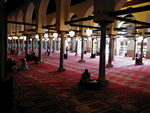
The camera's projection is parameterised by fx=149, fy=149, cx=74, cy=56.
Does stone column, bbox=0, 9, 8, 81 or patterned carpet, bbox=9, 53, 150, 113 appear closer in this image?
stone column, bbox=0, 9, 8, 81

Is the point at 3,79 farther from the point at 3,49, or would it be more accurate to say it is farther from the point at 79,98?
the point at 79,98

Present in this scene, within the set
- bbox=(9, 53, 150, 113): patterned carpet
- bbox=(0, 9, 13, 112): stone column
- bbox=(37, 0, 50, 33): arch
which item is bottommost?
bbox=(9, 53, 150, 113): patterned carpet

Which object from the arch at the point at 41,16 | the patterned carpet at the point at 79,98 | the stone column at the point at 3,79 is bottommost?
the patterned carpet at the point at 79,98

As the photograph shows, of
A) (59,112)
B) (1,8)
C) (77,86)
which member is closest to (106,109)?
(59,112)

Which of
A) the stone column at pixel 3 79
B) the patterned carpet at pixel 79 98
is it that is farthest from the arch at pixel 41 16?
the stone column at pixel 3 79

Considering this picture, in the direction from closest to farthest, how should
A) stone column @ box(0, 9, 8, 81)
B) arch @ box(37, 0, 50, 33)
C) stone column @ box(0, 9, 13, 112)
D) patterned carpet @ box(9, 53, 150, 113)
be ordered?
1. stone column @ box(0, 9, 13, 112)
2. stone column @ box(0, 9, 8, 81)
3. patterned carpet @ box(9, 53, 150, 113)
4. arch @ box(37, 0, 50, 33)

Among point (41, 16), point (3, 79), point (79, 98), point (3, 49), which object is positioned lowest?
point (79, 98)

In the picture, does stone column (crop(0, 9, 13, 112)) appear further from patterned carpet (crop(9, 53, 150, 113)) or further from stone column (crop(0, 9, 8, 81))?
patterned carpet (crop(9, 53, 150, 113))

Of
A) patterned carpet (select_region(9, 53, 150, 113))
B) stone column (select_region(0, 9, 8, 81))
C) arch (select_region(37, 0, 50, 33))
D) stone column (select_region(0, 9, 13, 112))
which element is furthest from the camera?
arch (select_region(37, 0, 50, 33))

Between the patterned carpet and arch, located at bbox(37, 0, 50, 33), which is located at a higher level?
arch, located at bbox(37, 0, 50, 33)

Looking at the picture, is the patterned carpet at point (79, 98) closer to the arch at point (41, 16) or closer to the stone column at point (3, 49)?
the stone column at point (3, 49)

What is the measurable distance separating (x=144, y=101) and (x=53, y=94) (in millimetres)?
3744

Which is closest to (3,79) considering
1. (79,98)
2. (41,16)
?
(79,98)

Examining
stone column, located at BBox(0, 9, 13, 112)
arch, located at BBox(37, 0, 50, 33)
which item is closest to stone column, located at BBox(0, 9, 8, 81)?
stone column, located at BBox(0, 9, 13, 112)
